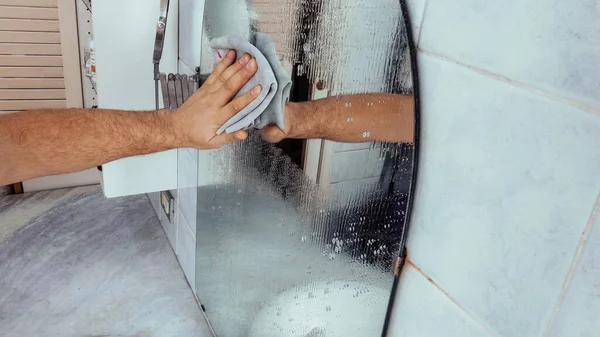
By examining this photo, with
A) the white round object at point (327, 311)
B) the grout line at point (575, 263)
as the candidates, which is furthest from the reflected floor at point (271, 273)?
the grout line at point (575, 263)

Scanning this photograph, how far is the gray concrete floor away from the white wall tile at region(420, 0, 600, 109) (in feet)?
3.52

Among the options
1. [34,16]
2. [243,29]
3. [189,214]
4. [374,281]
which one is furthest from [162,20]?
[34,16]

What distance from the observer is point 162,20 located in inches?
44.0

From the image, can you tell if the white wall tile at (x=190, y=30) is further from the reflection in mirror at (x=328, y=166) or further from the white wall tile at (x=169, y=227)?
the white wall tile at (x=169, y=227)

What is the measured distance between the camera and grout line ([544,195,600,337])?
14.9 inches

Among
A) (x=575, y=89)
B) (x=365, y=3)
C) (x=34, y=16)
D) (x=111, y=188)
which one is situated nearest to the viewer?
(x=575, y=89)

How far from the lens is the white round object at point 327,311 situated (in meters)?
0.66

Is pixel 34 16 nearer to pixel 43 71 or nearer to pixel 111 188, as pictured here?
pixel 43 71

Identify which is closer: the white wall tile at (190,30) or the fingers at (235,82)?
the fingers at (235,82)

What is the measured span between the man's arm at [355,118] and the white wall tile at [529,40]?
0.09 m

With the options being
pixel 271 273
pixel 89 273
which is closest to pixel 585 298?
pixel 271 273

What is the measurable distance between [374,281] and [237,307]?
0.60 m

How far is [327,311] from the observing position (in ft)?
2.52

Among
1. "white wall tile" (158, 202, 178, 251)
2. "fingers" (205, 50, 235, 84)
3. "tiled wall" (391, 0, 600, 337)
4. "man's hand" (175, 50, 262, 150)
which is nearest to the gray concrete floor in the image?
"white wall tile" (158, 202, 178, 251)
